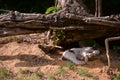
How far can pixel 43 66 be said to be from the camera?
740cm

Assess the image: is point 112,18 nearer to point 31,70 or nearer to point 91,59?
point 91,59

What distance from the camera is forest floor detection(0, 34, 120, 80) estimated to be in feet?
23.2

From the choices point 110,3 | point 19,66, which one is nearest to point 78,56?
point 19,66

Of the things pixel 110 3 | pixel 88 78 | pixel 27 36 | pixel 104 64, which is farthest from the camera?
pixel 110 3

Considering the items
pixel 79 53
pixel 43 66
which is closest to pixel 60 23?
pixel 79 53

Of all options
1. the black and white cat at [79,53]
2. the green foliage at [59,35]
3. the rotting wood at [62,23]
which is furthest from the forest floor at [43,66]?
the rotting wood at [62,23]

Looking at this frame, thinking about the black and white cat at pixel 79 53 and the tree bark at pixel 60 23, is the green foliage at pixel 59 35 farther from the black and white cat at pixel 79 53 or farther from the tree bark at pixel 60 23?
the black and white cat at pixel 79 53

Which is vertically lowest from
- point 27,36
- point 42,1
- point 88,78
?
point 88,78

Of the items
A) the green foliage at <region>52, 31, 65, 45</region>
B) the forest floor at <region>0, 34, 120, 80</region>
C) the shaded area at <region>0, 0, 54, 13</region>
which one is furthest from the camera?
the shaded area at <region>0, 0, 54, 13</region>

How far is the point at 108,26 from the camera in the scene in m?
7.84

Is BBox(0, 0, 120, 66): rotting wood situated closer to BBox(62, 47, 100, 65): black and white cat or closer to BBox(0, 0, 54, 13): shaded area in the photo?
BBox(62, 47, 100, 65): black and white cat

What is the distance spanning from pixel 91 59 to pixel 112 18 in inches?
42.1

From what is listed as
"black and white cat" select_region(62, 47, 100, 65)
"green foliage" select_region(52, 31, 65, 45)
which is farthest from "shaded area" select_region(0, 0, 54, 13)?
"black and white cat" select_region(62, 47, 100, 65)

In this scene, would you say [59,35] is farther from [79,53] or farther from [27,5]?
[27,5]
